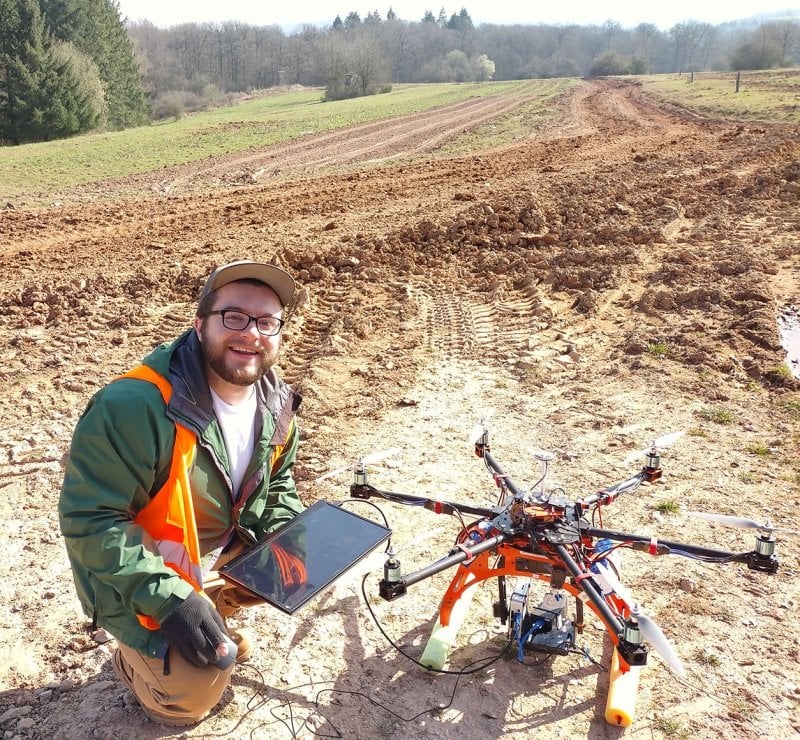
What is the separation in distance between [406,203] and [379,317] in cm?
467

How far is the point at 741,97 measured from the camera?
102 feet

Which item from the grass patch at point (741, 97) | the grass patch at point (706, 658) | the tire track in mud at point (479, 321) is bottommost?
the grass patch at point (706, 658)

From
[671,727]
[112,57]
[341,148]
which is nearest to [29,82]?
[112,57]

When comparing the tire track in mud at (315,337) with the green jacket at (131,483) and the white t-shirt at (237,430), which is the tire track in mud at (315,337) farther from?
the green jacket at (131,483)

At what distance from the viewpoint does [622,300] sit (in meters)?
8.01

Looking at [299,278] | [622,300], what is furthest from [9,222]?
[622,300]

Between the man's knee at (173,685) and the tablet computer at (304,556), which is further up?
the tablet computer at (304,556)

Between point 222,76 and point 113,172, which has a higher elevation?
point 222,76

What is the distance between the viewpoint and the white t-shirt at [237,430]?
2867mm

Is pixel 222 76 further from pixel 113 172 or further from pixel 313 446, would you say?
pixel 313 446

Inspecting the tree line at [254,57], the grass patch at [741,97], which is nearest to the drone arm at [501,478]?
the grass patch at [741,97]

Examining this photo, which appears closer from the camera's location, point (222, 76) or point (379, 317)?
point (379, 317)

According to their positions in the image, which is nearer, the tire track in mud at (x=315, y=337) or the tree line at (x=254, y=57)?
the tire track in mud at (x=315, y=337)

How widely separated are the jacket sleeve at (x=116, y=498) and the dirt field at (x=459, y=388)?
2.85ft
